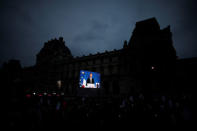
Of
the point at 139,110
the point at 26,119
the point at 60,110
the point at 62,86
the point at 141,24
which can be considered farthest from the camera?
the point at 62,86

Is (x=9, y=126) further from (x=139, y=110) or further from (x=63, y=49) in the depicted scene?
(x=63, y=49)

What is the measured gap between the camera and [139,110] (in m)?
9.12

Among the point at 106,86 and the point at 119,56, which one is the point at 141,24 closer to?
the point at 119,56

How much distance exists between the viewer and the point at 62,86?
42281 millimetres

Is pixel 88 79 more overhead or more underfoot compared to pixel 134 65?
more underfoot

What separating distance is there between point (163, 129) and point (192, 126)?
5.71 feet

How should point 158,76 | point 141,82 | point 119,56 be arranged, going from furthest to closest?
point 119,56
point 141,82
point 158,76

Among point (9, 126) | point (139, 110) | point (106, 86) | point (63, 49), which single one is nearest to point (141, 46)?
point (106, 86)

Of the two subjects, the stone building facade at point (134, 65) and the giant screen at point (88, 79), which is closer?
the giant screen at point (88, 79)

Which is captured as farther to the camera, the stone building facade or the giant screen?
the stone building facade

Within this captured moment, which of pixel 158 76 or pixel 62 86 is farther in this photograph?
pixel 62 86

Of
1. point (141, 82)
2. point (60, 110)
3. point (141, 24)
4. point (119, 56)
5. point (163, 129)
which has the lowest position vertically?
point (163, 129)

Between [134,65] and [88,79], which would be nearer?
[88,79]

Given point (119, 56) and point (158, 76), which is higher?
point (119, 56)
